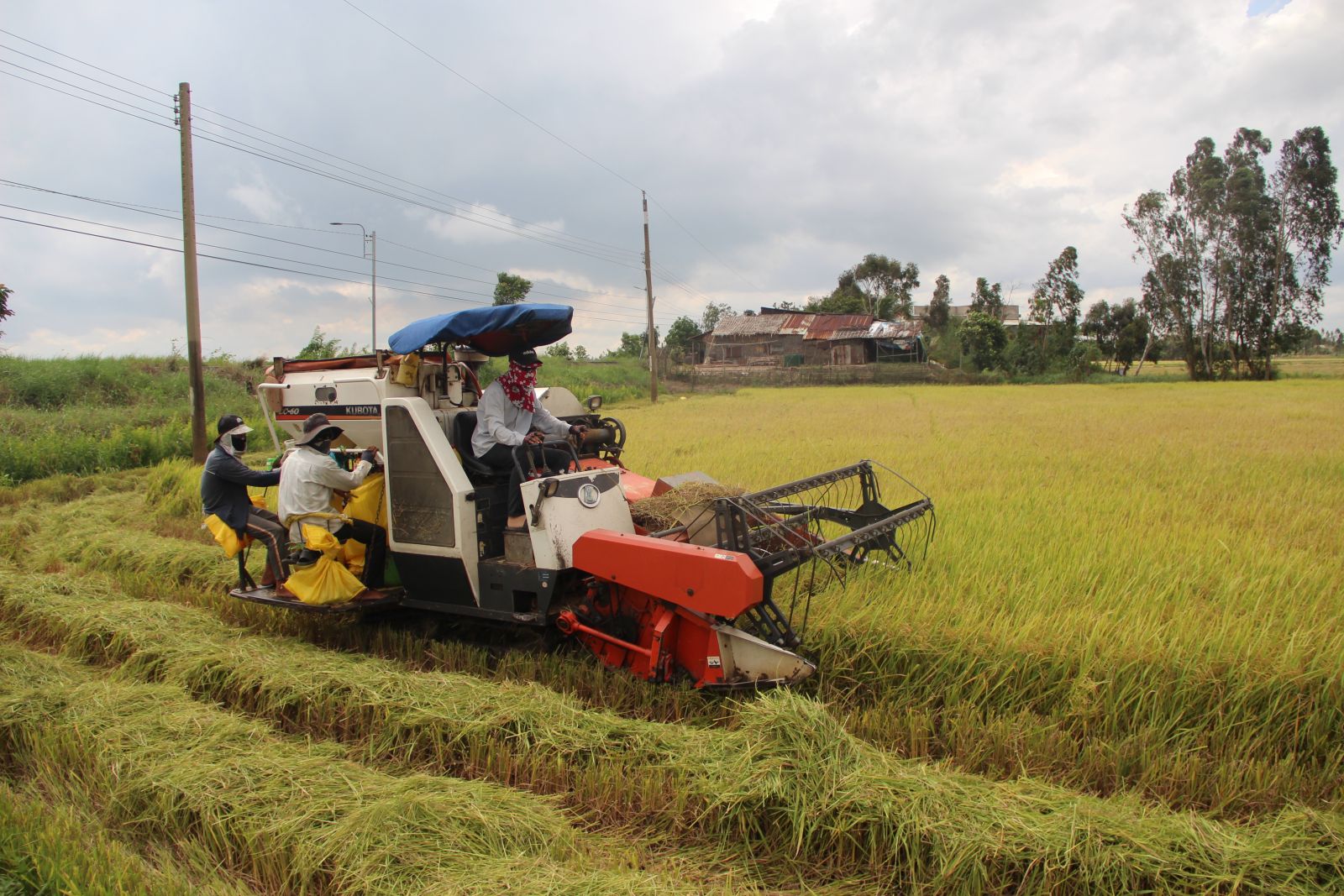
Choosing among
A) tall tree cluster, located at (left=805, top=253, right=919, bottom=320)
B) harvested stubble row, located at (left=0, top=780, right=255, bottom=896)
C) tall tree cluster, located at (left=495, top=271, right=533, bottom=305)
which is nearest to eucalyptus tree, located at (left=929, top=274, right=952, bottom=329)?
tall tree cluster, located at (left=805, top=253, right=919, bottom=320)

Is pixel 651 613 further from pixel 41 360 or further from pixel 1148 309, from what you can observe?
pixel 1148 309

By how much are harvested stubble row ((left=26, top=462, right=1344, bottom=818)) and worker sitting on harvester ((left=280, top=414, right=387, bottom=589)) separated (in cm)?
123

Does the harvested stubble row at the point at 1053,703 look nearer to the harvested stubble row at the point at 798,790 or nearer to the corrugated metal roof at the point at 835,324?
the harvested stubble row at the point at 798,790

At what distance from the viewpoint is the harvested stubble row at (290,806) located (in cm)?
290

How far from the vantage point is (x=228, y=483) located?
19.6ft

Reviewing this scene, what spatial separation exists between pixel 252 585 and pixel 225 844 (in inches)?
131

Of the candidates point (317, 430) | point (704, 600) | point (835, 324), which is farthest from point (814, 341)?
point (704, 600)

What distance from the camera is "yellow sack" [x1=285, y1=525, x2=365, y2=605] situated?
17.2 feet

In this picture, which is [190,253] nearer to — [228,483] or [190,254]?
[190,254]

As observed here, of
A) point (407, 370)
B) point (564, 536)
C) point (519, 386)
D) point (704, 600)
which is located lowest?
point (704, 600)

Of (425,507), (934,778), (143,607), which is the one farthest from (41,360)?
(934,778)

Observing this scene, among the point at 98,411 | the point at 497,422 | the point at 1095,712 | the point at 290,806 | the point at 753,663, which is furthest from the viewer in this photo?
the point at 98,411

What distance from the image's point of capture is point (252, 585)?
20.1ft

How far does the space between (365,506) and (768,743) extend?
11.7 ft
